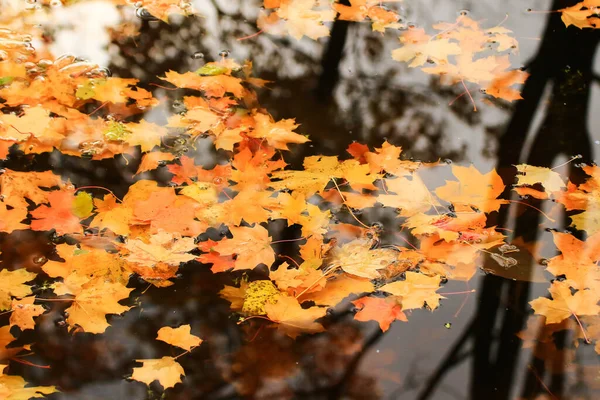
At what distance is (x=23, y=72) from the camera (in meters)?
2.69

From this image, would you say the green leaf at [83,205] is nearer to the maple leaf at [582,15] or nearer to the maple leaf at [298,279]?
the maple leaf at [298,279]

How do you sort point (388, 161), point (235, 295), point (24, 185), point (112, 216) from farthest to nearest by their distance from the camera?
point (388, 161), point (24, 185), point (112, 216), point (235, 295)

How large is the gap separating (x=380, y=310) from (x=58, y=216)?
3.86 feet

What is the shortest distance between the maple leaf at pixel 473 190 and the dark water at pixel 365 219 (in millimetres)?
54

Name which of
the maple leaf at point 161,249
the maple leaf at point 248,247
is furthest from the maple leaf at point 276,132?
the maple leaf at point 161,249

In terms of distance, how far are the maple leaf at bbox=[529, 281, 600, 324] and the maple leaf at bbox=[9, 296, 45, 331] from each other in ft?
5.01

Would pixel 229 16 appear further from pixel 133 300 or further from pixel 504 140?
pixel 133 300

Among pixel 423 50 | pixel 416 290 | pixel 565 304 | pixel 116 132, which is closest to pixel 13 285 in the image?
pixel 116 132

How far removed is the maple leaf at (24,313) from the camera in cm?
175

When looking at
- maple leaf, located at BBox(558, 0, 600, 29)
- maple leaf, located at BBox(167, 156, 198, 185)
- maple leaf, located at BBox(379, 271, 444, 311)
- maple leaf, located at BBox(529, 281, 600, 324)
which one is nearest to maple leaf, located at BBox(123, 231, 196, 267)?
maple leaf, located at BBox(167, 156, 198, 185)

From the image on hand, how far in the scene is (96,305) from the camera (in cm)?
179

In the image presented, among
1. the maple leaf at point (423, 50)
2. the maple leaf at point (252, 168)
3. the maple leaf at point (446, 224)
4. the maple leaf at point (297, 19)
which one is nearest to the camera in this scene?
the maple leaf at point (446, 224)

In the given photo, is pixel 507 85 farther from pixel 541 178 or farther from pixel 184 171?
pixel 184 171

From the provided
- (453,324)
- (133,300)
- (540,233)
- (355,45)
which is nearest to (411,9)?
(355,45)
